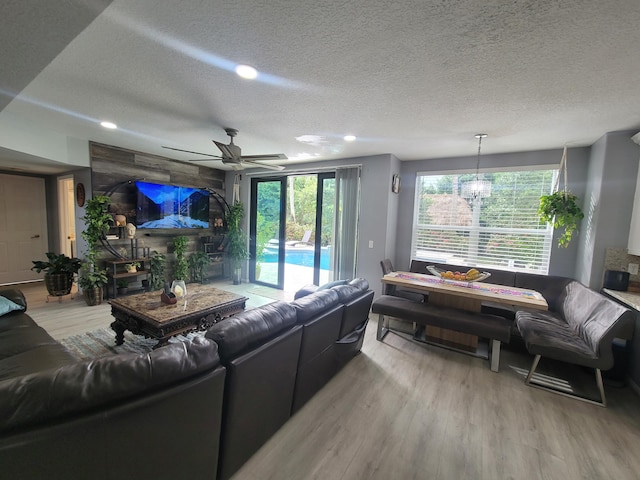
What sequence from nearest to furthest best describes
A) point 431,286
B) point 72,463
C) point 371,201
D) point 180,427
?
point 72,463 < point 180,427 < point 431,286 < point 371,201

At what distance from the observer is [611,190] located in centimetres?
291

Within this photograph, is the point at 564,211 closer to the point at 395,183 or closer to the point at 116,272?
the point at 395,183

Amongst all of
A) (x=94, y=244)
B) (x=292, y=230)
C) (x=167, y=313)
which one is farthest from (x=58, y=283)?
(x=292, y=230)

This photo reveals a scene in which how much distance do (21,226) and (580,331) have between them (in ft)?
29.3

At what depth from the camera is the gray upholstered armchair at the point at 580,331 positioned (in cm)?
215

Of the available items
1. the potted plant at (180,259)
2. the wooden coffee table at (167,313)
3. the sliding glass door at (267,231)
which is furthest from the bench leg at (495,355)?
the potted plant at (180,259)

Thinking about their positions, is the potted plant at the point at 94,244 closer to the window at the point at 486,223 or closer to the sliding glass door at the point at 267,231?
the sliding glass door at the point at 267,231

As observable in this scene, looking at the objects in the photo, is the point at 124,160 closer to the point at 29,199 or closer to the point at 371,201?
the point at 29,199

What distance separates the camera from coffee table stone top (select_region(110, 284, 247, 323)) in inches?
101

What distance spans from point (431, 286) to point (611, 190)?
7.16ft

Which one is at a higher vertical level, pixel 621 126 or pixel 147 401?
pixel 621 126

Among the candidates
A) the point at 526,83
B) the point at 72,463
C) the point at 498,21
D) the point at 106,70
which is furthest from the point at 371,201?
the point at 72,463

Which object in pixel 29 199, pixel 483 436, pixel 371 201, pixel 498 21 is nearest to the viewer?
pixel 498 21

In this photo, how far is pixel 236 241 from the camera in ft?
18.9
